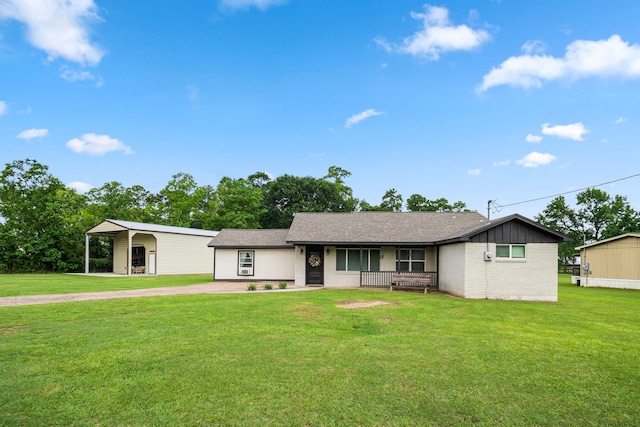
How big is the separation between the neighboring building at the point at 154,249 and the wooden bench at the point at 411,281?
62.7 feet

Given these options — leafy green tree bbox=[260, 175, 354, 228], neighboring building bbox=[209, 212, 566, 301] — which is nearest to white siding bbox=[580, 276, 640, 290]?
neighboring building bbox=[209, 212, 566, 301]

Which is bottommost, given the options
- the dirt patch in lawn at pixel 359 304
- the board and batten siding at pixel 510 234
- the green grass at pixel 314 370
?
the dirt patch in lawn at pixel 359 304

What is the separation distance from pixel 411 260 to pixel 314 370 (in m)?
14.2

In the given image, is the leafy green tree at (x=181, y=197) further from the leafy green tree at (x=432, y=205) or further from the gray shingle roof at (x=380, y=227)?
the leafy green tree at (x=432, y=205)

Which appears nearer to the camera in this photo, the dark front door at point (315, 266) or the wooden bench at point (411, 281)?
the wooden bench at point (411, 281)

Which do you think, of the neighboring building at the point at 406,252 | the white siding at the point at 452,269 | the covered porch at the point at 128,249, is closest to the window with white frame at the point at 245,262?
the neighboring building at the point at 406,252

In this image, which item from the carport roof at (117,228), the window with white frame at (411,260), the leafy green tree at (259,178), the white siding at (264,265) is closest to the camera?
the window with white frame at (411,260)

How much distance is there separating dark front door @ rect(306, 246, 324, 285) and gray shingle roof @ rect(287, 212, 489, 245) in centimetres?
111

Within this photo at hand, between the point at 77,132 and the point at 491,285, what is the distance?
28.9 m

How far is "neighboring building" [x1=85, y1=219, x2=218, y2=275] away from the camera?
27312mm

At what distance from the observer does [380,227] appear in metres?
19.5

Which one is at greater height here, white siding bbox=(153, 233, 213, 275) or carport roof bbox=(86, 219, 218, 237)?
carport roof bbox=(86, 219, 218, 237)

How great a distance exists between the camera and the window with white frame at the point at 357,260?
18.5 meters

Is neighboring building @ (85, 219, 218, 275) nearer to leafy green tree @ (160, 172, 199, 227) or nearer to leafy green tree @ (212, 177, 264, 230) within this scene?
leafy green tree @ (212, 177, 264, 230)
